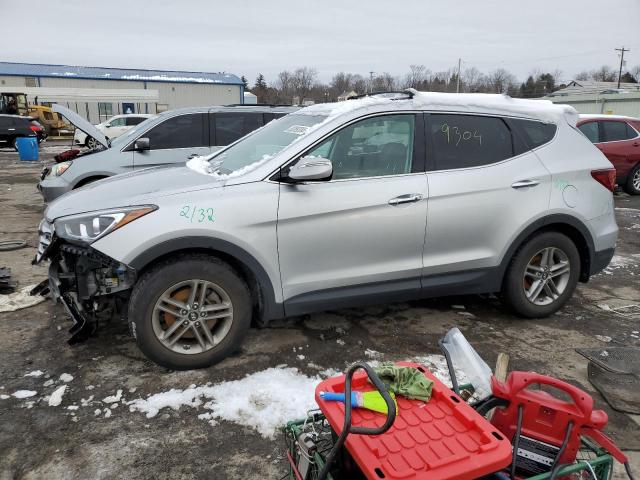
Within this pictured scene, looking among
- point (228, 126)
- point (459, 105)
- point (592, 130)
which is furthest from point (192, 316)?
point (592, 130)

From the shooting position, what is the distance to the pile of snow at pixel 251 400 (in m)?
2.87

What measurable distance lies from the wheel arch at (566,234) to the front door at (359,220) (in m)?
0.85

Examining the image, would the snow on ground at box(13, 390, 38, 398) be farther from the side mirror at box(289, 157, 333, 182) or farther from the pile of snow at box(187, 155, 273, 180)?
the side mirror at box(289, 157, 333, 182)

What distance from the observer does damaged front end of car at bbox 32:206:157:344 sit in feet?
10.1

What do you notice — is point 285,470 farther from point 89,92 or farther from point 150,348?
point 89,92

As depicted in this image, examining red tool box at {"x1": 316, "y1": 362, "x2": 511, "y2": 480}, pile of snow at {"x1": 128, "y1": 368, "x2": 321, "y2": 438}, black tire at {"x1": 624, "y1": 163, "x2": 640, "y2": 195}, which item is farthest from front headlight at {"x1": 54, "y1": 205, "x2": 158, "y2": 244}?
black tire at {"x1": 624, "y1": 163, "x2": 640, "y2": 195}

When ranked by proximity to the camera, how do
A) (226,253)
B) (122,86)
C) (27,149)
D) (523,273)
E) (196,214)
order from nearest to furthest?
1. (196,214)
2. (226,253)
3. (523,273)
4. (27,149)
5. (122,86)

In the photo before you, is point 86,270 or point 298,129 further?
point 298,129

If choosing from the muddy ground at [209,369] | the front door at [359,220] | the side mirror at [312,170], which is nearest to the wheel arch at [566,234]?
the muddy ground at [209,369]

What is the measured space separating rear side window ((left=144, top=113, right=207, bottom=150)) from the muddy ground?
8.61 feet

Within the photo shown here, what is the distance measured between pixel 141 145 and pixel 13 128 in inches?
765

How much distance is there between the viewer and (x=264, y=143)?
12.8 feet

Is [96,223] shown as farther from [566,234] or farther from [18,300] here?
[566,234]

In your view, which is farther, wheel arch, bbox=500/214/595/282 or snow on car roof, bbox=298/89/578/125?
wheel arch, bbox=500/214/595/282
